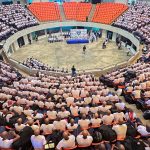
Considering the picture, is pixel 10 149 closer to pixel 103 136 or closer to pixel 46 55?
pixel 103 136

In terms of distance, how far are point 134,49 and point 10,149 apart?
3704 cm

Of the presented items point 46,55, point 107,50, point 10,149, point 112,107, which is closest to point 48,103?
point 112,107

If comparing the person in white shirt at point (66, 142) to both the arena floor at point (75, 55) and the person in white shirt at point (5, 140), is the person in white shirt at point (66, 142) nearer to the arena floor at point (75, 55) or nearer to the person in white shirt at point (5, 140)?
the person in white shirt at point (5, 140)

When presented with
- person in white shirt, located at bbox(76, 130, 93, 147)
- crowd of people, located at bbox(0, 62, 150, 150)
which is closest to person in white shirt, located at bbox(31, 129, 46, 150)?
crowd of people, located at bbox(0, 62, 150, 150)

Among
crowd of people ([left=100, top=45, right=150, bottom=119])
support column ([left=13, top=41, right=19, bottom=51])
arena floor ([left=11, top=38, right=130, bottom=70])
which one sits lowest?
crowd of people ([left=100, top=45, right=150, bottom=119])

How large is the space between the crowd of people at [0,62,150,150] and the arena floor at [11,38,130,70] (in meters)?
21.4

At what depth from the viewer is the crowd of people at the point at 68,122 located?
11977 millimetres

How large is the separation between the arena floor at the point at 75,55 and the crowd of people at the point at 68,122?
21445 mm

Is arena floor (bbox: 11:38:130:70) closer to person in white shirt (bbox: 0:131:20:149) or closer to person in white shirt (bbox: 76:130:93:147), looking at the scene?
person in white shirt (bbox: 0:131:20:149)

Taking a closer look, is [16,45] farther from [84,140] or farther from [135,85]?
[84,140]

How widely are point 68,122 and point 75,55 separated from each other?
31.7 metres

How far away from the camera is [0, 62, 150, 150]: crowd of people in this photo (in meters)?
12.0

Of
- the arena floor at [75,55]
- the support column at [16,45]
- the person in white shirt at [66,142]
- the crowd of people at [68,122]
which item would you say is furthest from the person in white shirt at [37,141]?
the support column at [16,45]

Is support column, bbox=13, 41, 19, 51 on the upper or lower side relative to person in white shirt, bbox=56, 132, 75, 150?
upper
